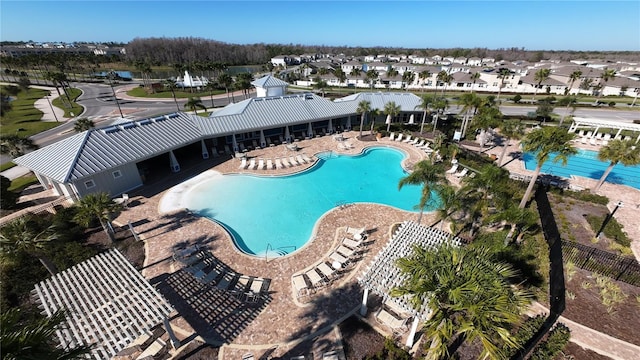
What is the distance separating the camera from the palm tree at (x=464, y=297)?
24.3 feet

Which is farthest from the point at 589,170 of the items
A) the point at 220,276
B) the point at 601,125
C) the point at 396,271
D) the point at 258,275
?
the point at 220,276

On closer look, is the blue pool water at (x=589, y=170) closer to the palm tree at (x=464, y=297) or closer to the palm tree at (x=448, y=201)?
the palm tree at (x=448, y=201)

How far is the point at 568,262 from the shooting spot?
16875 millimetres

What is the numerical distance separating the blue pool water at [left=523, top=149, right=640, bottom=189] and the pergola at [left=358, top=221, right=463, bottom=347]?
988 inches

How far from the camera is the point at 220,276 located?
52.8 feet

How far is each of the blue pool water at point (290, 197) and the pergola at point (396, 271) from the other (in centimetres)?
668

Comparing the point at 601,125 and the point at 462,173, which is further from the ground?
the point at 601,125

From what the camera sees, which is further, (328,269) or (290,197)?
(290,197)

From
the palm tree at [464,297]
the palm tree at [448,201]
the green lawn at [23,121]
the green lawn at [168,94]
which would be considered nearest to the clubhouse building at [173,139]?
the palm tree at [448,201]

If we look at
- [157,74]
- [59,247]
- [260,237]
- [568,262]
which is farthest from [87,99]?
[568,262]

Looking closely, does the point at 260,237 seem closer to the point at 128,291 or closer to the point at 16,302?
the point at 128,291

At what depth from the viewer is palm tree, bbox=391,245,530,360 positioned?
24.3 feet

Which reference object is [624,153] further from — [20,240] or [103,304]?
[20,240]

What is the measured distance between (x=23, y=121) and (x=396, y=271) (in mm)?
68526
